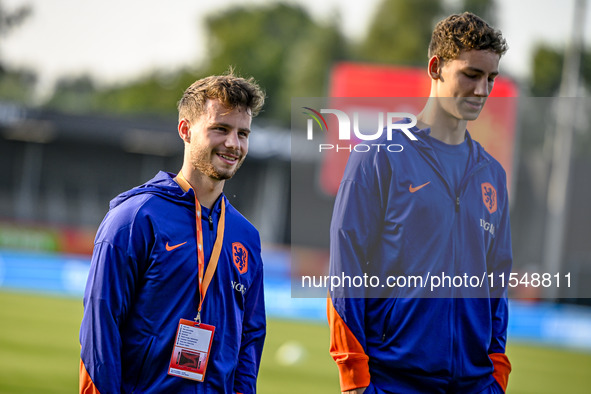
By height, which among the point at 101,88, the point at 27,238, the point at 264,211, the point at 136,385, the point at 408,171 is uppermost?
the point at 101,88

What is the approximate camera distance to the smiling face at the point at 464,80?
9.59 feet

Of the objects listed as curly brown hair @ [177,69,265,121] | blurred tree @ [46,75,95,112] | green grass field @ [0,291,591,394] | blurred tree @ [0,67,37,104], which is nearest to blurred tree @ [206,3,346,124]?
blurred tree @ [46,75,95,112]

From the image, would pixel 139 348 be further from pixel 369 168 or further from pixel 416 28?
pixel 416 28

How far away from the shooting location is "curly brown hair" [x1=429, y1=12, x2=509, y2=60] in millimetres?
2902

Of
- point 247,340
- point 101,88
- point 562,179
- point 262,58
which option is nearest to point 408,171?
point 247,340

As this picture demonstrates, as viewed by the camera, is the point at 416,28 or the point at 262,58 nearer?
the point at 416,28

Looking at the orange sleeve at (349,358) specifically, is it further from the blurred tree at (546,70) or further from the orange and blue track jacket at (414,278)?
the blurred tree at (546,70)

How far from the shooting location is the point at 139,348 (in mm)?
2762

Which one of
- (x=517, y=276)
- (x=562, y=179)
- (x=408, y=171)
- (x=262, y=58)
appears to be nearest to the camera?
(x=408, y=171)

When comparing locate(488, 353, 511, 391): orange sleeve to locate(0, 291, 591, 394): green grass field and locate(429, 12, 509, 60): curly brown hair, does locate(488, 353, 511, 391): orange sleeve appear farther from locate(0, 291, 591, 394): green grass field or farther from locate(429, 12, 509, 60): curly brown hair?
locate(0, 291, 591, 394): green grass field

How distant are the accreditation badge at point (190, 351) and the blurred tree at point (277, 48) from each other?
43.1 m

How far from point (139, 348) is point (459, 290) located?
1.18 m

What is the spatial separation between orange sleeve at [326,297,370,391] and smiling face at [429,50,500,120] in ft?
3.02

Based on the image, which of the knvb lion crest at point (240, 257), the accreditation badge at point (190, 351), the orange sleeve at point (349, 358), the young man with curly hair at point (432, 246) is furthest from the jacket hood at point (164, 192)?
the orange sleeve at point (349, 358)
